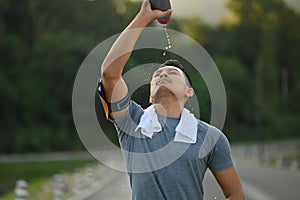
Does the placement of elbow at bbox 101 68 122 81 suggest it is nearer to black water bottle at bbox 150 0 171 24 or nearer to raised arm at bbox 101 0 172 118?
raised arm at bbox 101 0 172 118

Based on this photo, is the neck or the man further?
the neck

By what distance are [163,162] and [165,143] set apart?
0.30 feet

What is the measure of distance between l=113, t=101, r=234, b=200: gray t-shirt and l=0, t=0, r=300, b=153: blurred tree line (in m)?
41.2

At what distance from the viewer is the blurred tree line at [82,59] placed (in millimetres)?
62500

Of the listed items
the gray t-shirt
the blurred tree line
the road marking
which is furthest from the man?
the blurred tree line

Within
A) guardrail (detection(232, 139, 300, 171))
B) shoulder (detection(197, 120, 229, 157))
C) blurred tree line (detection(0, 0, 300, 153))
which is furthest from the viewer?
blurred tree line (detection(0, 0, 300, 153))

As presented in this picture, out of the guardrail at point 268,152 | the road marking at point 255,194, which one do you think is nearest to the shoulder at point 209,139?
the road marking at point 255,194

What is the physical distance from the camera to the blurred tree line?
205 feet

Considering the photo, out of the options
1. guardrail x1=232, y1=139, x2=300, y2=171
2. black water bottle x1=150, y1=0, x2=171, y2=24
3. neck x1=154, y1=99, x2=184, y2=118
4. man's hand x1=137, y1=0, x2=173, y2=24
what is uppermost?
guardrail x1=232, y1=139, x2=300, y2=171

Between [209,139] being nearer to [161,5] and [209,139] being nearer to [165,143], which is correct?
[165,143]

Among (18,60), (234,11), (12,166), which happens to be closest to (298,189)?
(12,166)

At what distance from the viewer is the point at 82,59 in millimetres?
67375

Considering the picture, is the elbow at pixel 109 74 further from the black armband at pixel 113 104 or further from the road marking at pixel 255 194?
the road marking at pixel 255 194

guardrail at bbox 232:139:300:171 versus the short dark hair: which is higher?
guardrail at bbox 232:139:300:171
